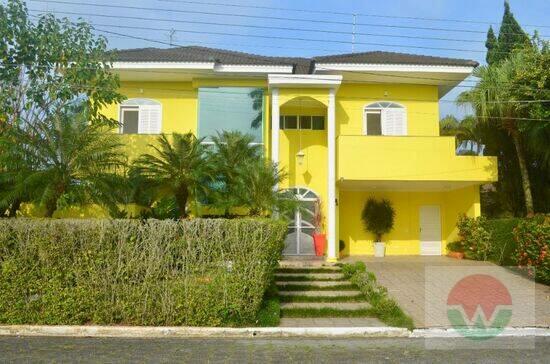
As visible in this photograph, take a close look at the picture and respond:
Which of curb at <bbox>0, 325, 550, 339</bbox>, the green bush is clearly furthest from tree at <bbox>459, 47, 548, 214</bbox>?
curb at <bbox>0, 325, 550, 339</bbox>

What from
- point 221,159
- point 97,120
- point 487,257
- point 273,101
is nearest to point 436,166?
point 487,257

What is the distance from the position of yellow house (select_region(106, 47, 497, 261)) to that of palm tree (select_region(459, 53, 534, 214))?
142 centimetres

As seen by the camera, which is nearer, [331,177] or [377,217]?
[331,177]

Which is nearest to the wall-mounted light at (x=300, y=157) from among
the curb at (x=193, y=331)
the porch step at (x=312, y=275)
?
the porch step at (x=312, y=275)

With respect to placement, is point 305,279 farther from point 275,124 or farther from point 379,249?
point 379,249

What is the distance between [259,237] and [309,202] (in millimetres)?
8962

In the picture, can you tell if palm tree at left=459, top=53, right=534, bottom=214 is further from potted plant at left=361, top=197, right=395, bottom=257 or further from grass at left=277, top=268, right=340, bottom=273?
grass at left=277, top=268, right=340, bottom=273

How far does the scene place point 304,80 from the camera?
60.4ft

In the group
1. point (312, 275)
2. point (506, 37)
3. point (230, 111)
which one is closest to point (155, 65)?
point (230, 111)

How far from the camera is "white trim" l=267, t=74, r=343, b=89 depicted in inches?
718

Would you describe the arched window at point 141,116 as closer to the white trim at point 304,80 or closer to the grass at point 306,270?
the white trim at point 304,80

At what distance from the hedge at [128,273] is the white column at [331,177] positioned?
7.58m

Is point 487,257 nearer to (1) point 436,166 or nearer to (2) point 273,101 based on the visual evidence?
(1) point 436,166

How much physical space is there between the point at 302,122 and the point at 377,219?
16.3ft
